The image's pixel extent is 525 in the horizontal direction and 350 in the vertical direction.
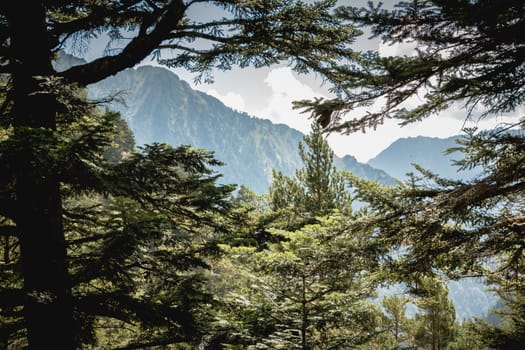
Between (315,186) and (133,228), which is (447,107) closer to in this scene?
(133,228)

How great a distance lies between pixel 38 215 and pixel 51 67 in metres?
1.98

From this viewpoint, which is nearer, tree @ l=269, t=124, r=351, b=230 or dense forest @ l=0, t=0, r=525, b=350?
dense forest @ l=0, t=0, r=525, b=350

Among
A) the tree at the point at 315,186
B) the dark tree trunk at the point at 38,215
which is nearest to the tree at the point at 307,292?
the dark tree trunk at the point at 38,215

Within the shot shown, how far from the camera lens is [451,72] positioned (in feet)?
9.53

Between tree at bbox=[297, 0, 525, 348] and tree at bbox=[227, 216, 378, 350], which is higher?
tree at bbox=[297, 0, 525, 348]

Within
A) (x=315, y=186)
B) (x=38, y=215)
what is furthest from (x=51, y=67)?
(x=315, y=186)

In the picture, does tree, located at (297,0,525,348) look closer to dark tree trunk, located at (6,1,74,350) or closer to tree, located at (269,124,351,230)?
dark tree trunk, located at (6,1,74,350)

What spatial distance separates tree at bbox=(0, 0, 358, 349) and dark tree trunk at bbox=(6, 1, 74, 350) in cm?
1

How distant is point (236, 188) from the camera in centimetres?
387

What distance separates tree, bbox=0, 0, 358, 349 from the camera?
122 inches

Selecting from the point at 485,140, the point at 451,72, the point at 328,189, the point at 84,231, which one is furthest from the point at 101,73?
the point at 328,189

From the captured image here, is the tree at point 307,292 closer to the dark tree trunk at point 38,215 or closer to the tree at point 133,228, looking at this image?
the tree at point 133,228

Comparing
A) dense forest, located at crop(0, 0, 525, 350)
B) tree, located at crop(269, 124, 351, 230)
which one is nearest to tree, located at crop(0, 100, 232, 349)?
dense forest, located at crop(0, 0, 525, 350)

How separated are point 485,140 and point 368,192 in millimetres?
1641
